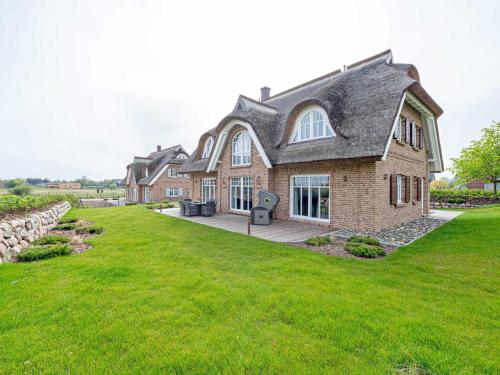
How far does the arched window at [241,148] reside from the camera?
14.7 m

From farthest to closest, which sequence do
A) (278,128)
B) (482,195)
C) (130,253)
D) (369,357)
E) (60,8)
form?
(482,195)
(278,128)
(60,8)
(130,253)
(369,357)

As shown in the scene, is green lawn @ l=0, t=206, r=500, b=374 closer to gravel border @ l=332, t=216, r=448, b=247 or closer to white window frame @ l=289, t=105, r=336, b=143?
gravel border @ l=332, t=216, r=448, b=247

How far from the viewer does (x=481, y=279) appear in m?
5.07

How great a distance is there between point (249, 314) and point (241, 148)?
40.8 ft

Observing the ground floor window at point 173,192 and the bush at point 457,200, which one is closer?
the bush at point 457,200

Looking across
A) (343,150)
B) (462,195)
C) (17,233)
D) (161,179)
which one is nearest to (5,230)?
(17,233)

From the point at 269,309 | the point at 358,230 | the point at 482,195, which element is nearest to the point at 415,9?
the point at 358,230

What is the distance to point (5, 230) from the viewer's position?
671 cm

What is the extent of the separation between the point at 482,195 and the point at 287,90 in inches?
835

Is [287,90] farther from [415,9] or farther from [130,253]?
[130,253]

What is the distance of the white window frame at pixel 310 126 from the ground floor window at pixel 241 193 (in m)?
3.91

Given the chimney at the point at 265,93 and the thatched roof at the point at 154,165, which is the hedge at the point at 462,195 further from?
the thatched roof at the point at 154,165

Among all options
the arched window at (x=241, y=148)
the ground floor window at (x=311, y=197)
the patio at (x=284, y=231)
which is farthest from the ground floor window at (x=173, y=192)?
the ground floor window at (x=311, y=197)

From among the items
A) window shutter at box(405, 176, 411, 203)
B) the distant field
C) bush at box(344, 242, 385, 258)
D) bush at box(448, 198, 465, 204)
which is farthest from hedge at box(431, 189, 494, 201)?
the distant field
